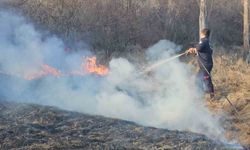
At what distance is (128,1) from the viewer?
73.8ft

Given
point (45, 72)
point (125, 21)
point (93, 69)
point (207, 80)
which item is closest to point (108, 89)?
point (93, 69)

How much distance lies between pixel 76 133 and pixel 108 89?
14.2 feet

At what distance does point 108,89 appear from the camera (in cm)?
1515

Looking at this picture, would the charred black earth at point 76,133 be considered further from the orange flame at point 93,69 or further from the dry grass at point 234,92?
the orange flame at point 93,69

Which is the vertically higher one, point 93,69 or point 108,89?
point 93,69

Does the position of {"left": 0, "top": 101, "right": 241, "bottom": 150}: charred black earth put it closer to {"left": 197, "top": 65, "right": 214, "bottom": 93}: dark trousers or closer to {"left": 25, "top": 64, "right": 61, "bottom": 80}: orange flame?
{"left": 25, "top": 64, "right": 61, "bottom": 80}: orange flame

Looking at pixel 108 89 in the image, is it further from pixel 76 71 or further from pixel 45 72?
pixel 45 72

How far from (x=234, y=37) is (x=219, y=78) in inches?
224

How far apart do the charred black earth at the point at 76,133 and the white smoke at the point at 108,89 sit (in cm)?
127

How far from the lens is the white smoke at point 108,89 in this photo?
1350cm

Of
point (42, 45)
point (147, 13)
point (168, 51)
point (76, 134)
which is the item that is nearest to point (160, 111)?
point (76, 134)

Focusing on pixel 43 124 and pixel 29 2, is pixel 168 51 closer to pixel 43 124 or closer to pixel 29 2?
pixel 29 2

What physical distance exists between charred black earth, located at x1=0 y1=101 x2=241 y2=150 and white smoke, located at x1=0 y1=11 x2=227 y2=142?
1.27m

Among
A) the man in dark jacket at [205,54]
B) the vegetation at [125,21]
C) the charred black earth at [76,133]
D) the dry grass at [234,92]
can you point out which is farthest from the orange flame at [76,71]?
the vegetation at [125,21]
